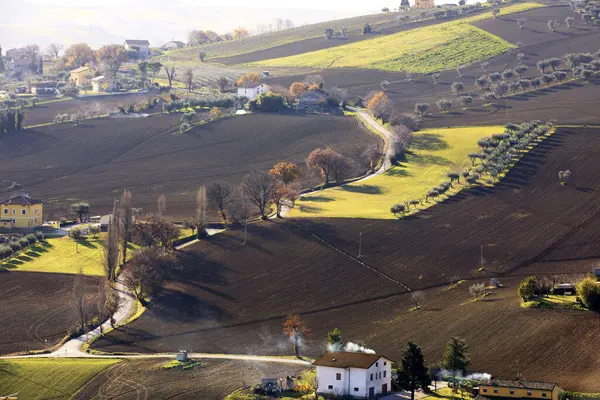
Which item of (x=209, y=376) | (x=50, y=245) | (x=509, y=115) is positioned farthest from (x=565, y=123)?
(x=209, y=376)

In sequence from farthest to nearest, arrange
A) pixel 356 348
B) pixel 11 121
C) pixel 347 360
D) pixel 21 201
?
pixel 11 121 < pixel 21 201 < pixel 356 348 < pixel 347 360

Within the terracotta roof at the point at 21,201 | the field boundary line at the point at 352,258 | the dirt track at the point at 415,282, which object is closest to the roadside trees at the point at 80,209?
the terracotta roof at the point at 21,201

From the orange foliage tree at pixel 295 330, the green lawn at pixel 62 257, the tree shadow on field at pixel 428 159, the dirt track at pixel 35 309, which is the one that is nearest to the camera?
the orange foliage tree at pixel 295 330

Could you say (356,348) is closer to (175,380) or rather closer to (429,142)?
(175,380)

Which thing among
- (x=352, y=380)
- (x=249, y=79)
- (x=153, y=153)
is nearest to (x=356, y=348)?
(x=352, y=380)

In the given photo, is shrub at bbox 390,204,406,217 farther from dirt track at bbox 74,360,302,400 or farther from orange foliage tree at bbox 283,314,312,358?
dirt track at bbox 74,360,302,400

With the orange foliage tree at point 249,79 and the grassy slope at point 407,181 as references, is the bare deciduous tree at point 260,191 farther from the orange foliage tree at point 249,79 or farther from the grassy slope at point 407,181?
the orange foliage tree at point 249,79

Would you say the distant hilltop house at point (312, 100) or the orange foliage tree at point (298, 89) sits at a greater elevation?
the orange foliage tree at point (298, 89)
